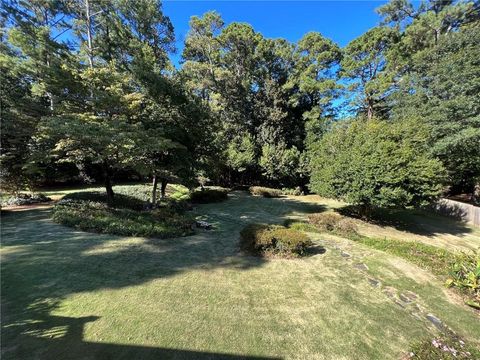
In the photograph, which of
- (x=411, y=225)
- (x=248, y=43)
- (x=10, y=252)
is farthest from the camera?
(x=248, y=43)

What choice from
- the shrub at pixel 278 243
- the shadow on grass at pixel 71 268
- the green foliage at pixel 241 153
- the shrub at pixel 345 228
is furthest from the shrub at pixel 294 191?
the shrub at pixel 278 243

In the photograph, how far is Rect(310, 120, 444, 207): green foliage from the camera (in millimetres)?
10352

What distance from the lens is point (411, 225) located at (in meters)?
12.7

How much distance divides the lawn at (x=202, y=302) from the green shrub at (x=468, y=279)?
13.3 inches

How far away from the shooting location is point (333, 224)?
35.0ft

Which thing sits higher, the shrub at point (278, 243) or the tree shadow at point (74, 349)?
the shrub at point (278, 243)

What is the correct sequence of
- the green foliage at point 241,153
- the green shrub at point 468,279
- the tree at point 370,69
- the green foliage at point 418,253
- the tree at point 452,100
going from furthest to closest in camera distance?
the green foliage at point 241,153
the tree at point 370,69
the tree at point 452,100
the green foliage at point 418,253
the green shrub at point 468,279

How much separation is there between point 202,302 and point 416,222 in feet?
46.3

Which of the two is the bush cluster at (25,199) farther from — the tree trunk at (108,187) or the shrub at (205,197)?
the shrub at (205,197)

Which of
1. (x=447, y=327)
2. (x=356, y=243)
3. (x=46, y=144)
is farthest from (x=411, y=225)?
(x=46, y=144)

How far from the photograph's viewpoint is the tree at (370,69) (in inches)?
870

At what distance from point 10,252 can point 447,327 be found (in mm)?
9382

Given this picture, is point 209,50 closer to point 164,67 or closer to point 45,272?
point 164,67

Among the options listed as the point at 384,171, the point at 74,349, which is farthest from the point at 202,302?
the point at 384,171
